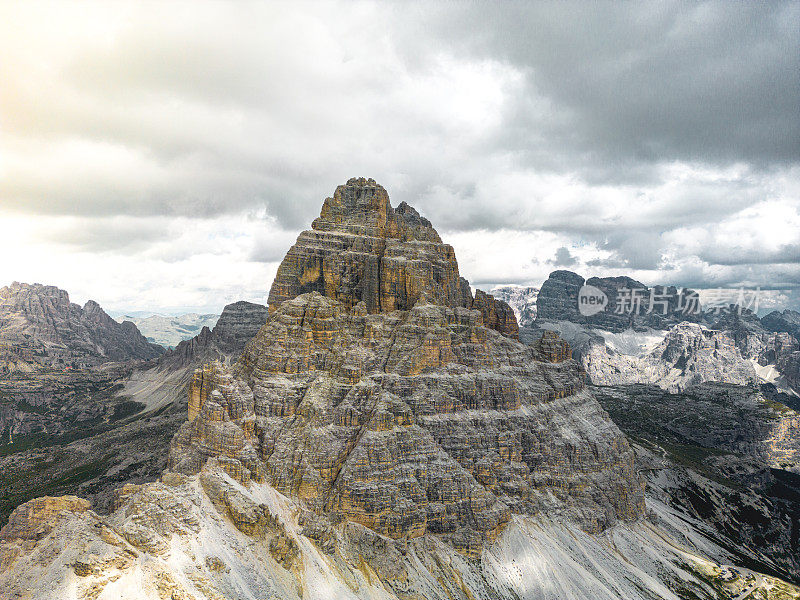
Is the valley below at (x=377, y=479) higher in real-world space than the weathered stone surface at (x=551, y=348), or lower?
lower

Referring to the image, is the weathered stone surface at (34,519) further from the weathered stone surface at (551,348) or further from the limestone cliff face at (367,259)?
the weathered stone surface at (551,348)

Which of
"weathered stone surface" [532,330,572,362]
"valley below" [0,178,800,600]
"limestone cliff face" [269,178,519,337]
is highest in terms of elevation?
"limestone cliff face" [269,178,519,337]

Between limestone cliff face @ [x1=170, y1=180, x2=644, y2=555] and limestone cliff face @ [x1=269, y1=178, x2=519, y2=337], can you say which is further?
limestone cliff face @ [x1=269, y1=178, x2=519, y2=337]

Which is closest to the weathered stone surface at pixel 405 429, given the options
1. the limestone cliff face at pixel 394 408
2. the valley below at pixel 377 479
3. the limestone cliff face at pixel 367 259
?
the limestone cliff face at pixel 394 408

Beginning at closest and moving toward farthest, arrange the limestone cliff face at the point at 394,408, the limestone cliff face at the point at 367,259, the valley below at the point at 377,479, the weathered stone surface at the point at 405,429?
1. the valley below at the point at 377,479
2. the weathered stone surface at the point at 405,429
3. the limestone cliff face at the point at 394,408
4. the limestone cliff face at the point at 367,259

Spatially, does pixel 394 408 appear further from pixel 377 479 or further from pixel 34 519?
pixel 34 519

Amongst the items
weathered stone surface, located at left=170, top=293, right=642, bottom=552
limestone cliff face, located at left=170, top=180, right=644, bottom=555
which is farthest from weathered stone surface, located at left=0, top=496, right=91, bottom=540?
weathered stone surface, located at left=170, top=293, right=642, bottom=552

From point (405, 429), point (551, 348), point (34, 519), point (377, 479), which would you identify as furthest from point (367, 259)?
point (34, 519)

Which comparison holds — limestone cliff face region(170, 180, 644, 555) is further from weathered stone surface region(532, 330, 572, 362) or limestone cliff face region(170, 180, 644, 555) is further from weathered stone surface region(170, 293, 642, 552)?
weathered stone surface region(532, 330, 572, 362)
